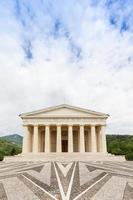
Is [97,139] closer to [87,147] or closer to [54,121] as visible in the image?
[87,147]

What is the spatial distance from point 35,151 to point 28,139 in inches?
125

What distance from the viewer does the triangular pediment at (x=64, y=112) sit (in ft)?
131

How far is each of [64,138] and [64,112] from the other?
7631mm

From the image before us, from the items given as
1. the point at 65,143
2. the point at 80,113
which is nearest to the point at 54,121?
the point at 80,113

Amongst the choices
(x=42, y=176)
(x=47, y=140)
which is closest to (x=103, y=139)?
(x=47, y=140)

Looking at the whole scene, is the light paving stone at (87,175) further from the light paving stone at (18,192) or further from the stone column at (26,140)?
the stone column at (26,140)

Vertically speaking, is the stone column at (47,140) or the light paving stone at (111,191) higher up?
the stone column at (47,140)

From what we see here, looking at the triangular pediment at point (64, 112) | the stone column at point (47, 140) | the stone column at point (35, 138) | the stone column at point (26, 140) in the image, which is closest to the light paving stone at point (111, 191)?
the stone column at point (47, 140)

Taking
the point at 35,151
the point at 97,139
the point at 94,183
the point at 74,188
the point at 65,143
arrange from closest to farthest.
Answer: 1. the point at 74,188
2. the point at 94,183
3. the point at 35,151
4. the point at 97,139
5. the point at 65,143

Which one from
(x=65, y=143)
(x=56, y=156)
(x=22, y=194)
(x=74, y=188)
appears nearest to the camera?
(x=22, y=194)

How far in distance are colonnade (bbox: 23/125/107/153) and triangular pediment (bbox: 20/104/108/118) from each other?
7.12 ft

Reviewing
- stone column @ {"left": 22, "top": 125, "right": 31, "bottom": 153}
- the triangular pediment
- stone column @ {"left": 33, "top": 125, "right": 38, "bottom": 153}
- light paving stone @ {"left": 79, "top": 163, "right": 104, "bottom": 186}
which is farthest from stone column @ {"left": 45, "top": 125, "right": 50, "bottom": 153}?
light paving stone @ {"left": 79, "top": 163, "right": 104, "bottom": 186}

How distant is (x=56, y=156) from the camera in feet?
106

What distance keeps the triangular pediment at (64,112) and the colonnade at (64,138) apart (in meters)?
2.17
